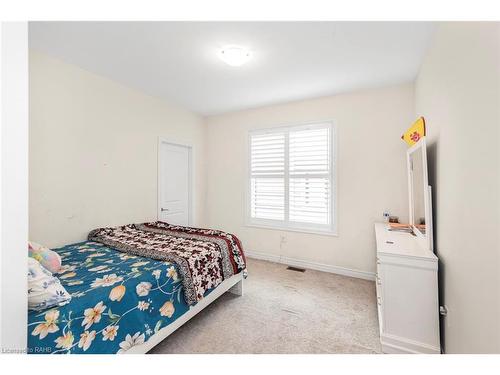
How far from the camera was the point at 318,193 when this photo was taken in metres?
3.41

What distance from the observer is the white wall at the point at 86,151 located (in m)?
2.22

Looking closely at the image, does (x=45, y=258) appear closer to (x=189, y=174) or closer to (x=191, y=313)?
Answer: (x=191, y=313)

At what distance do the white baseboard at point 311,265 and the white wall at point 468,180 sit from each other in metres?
1.45

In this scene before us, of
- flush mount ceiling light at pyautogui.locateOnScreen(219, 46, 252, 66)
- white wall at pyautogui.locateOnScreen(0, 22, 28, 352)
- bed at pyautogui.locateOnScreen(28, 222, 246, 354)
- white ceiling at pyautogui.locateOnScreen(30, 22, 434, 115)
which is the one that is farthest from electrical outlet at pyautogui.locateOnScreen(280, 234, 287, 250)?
white wall at pyautogui.locateOnScreen(0, 22, 28, 352)

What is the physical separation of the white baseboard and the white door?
138 centimetres

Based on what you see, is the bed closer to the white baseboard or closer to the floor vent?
the floor vent

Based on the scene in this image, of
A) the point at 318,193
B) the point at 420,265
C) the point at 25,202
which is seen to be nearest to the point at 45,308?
the point at 25,202

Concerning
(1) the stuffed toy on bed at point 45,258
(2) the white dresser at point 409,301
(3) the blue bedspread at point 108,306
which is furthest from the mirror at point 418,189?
(1) the stuffed toy on bed at point 45,258

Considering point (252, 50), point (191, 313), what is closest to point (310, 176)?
point (252, 50)

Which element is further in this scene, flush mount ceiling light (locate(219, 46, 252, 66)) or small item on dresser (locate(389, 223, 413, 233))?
small item on dresser (locate(389, 223, 413, 233))

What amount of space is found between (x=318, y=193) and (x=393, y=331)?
6.41 ft

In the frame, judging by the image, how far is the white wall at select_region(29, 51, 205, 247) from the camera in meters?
2.22

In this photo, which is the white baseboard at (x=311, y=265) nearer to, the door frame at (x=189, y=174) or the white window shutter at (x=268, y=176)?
the white window shutter at (x=268, y=176)
